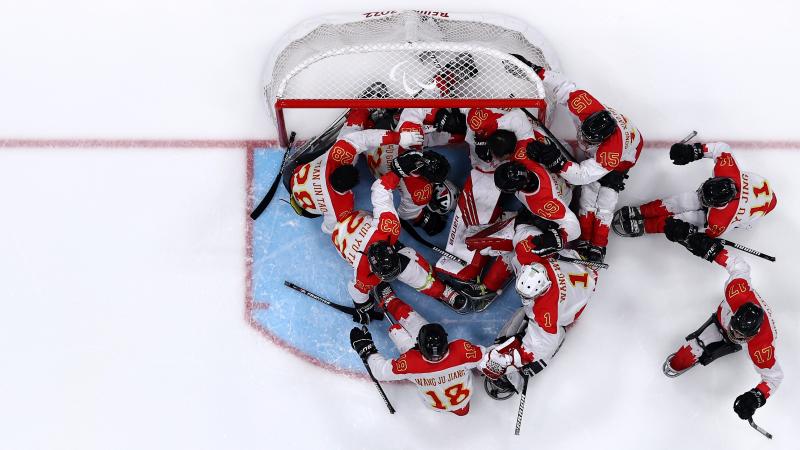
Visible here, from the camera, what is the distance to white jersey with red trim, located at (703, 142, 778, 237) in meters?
4.87

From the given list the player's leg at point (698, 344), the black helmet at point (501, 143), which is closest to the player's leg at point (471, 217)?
the black helmet at point (501, 143)

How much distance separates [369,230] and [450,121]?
2.65 feet

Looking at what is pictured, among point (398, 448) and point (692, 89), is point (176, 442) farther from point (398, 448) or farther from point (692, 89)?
point (692, 89)

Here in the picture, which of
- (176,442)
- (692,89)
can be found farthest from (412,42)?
(176,442)

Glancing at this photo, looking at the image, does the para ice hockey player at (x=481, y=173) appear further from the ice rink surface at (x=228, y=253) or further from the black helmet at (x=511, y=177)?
the ice rink surface at (x=228, y=253)

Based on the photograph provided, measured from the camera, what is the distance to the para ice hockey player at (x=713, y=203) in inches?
189

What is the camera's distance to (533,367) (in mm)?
5020

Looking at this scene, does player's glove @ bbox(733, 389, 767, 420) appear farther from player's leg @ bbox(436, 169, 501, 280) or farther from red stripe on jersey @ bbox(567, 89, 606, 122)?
red stripe on jersey @ bbox(567, 89, 606, 122)

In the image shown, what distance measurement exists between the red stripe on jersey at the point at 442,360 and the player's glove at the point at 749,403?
1.50 metres

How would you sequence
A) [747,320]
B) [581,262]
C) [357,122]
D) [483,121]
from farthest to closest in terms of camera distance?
[357,122] → [581,262] → [483,121] → [747,320]

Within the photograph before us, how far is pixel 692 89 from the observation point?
219 inches

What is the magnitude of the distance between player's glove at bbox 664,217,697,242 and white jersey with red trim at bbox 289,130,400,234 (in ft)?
A: 5.43

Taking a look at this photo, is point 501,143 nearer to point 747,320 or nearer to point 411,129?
point 411,129

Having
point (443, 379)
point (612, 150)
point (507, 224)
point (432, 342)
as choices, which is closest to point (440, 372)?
point (443, 379)
